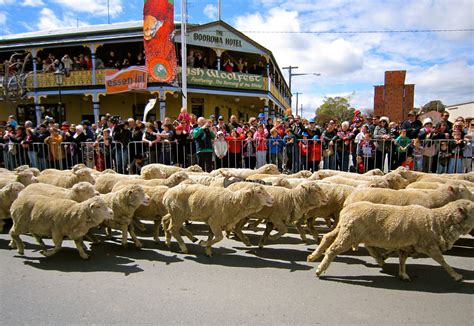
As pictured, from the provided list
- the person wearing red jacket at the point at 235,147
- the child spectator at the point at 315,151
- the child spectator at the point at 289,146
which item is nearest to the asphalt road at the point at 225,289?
the child spectator at the point at 315,151

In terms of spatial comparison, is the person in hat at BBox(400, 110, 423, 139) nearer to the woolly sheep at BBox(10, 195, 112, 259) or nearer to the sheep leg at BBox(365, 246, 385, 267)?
the sheep leg at BBox(365, 246, 385, 267)

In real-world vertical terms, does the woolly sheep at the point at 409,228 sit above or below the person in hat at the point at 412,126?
below

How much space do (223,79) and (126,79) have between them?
21.7ft

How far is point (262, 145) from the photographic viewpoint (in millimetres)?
10703

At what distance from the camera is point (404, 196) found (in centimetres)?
529

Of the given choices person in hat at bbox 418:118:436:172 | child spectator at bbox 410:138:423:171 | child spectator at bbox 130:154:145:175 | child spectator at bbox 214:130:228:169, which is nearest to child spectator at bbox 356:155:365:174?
child spectator at bbox 410:138:423:171

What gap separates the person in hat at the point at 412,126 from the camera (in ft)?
32.3

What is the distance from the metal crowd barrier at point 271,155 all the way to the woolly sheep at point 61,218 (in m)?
5.46

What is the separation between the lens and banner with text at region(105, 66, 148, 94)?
22125 millimetres

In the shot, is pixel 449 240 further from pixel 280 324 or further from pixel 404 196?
pixel 280 324

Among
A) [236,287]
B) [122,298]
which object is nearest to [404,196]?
[236,287]

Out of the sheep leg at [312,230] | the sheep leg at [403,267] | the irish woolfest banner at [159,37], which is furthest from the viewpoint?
the irish woolfest banner at [159,37]

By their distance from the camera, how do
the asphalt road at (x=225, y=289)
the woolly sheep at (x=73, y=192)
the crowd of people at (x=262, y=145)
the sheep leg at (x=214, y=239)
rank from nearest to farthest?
the asphalt road at (x=225, y=289), the sheep leg at (x=214, y=239), the woolly sheep at (x=73, y=192), the crowd of people at (x=262, y=145)

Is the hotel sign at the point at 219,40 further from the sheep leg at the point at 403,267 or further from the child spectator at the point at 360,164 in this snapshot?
the sheep leg at the point at 403,267
